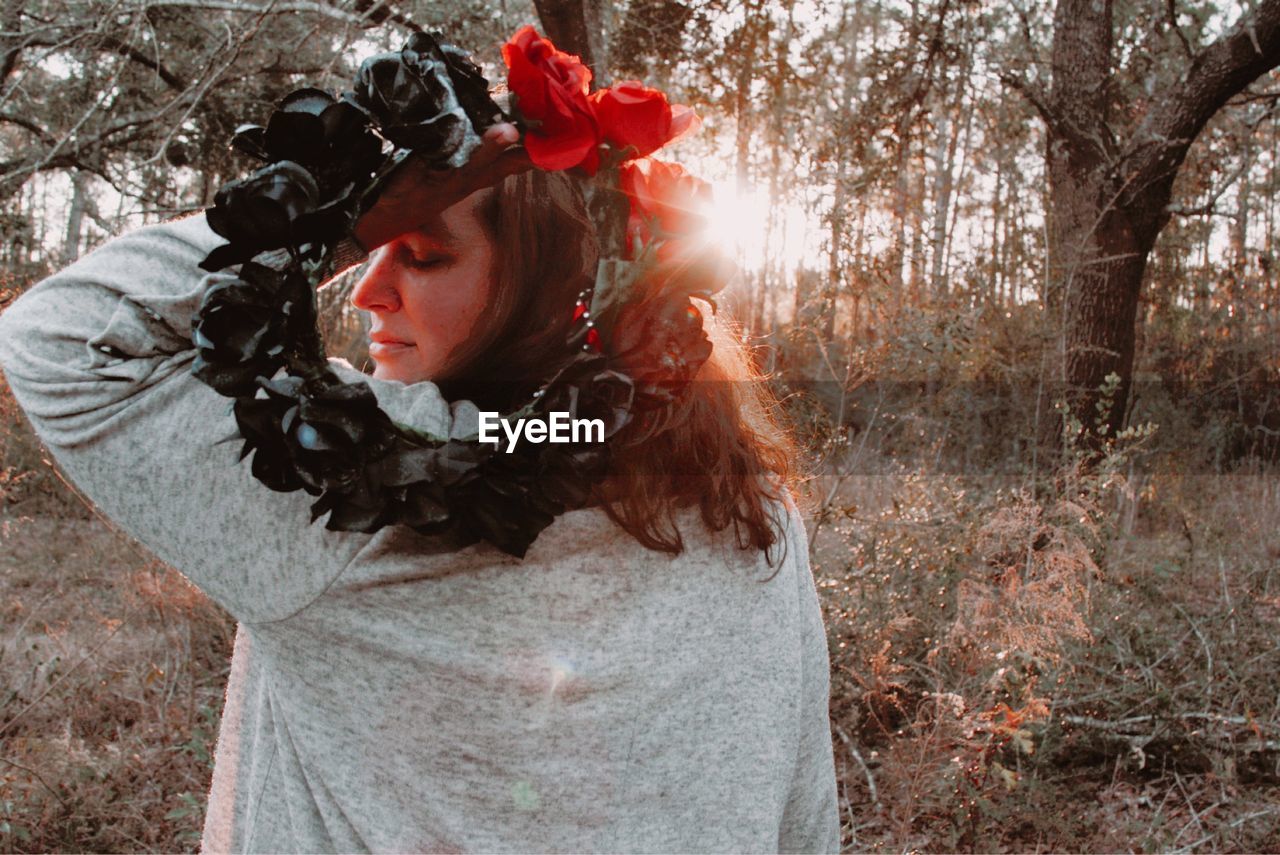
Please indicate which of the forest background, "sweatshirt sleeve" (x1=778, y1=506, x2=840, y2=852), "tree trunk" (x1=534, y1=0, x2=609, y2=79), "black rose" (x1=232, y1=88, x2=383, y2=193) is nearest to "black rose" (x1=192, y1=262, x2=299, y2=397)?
"black rose" (x1=232, y1=88, x2=383, y2=193)

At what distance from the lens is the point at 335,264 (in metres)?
1.07

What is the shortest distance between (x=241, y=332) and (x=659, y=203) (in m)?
0.47

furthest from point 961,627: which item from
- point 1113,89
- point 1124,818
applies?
point 1113,89

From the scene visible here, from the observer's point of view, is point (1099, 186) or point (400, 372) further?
point (1099, 186)

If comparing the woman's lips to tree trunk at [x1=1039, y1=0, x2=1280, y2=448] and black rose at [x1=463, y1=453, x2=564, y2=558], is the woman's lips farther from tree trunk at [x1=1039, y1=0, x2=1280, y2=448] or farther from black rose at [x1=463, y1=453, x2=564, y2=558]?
tree trunk at [x1=1039, y1=0, x2=1280, y2=448]

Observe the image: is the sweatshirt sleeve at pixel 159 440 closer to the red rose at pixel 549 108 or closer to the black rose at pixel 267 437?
the black rose at pixel 267 437

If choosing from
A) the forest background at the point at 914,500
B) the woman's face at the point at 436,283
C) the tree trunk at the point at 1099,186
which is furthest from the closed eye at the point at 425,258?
the tree trunk at the point at 1099,186

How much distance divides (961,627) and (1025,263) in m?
8.47

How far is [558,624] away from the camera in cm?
105

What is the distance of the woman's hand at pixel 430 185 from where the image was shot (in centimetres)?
101

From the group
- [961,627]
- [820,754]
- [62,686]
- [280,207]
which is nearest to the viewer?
[280,207]

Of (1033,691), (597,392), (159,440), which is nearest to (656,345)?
(597,392)

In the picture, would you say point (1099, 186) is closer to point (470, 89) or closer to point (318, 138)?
point (470, 89)

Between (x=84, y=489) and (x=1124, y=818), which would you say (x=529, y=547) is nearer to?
(x=84, y=489)
